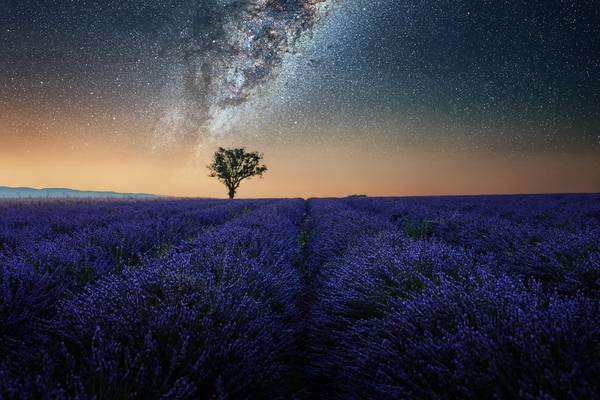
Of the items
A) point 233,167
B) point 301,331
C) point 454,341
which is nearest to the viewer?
point 454,341

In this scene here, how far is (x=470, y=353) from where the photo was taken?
1.17 meters

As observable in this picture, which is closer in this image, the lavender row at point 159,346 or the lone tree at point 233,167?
the lavender row at point 159,346

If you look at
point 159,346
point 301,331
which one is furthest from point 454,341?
point 301,331

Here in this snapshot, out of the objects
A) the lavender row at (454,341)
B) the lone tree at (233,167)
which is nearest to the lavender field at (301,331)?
the lavender row at (454,341)

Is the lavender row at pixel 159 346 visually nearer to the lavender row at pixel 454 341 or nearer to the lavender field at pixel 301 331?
the lavender field at pixel 301 331

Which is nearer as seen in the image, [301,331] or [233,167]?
[301,331]

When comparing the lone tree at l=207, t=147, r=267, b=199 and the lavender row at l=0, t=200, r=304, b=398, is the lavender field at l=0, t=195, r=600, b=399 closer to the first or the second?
the lavender row at l=0, t=200, r=304, b=398

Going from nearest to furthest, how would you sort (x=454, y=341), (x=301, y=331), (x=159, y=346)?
1. (x=454, y=341)
2. (x=159, y=346)
3. (x=301, y=331)

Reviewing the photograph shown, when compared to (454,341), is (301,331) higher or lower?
lower

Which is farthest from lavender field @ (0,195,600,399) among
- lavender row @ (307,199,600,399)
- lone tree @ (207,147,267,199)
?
lone tree @ (207,147,267,199)

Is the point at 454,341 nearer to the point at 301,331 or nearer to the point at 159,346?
the point at 159,346

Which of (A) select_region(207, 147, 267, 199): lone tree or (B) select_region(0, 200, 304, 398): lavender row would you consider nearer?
(B) select_region(0, 200, 304, 398): lavender row

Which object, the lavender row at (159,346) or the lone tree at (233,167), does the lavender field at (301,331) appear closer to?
the lavender row at (159,346)

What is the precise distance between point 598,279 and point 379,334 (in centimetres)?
177
